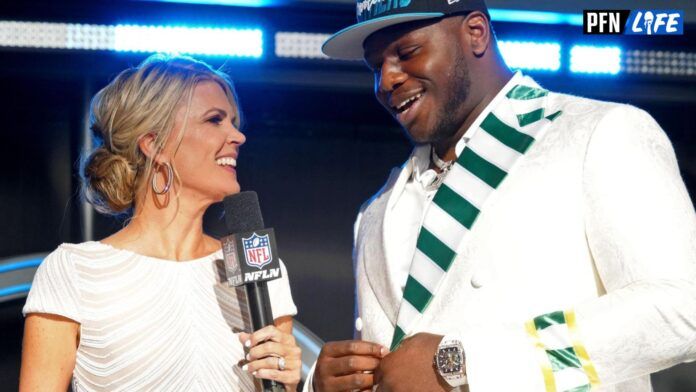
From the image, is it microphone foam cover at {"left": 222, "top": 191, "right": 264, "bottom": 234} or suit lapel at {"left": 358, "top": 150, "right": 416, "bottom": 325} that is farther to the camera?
microphone foam cover at {"left": 222, "top": 191, "right": 264, "bottom": 234}

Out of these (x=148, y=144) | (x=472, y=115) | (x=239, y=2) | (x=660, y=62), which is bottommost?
(x=472, y=115)

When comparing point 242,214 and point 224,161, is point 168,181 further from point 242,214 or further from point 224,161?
point 242,214

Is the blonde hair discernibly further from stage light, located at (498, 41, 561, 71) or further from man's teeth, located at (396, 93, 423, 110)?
stage light, located at (498, 41, 561, 71)

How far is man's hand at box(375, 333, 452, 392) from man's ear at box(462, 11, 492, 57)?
0.64m

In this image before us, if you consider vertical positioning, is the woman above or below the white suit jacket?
above

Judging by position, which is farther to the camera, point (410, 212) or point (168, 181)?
point (168, 181)

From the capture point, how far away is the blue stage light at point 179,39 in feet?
11.7

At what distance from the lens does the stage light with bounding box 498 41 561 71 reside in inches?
146

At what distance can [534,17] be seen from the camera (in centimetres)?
359

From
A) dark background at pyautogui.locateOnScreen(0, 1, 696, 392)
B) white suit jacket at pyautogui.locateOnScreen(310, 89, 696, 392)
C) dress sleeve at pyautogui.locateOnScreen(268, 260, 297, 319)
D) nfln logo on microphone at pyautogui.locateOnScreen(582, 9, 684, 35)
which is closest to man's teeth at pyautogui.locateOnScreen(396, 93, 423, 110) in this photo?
white suit jacket at pyautogui.locateOnScreen(310, 89, 696, 392)

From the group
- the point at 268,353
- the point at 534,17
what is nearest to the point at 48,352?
the point at 268,353

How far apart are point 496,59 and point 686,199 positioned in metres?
0.57

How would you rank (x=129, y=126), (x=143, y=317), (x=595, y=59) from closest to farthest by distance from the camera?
(x=143, y=317) < (x=129, y=126) < (x=595, y=59)

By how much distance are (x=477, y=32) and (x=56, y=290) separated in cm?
114
